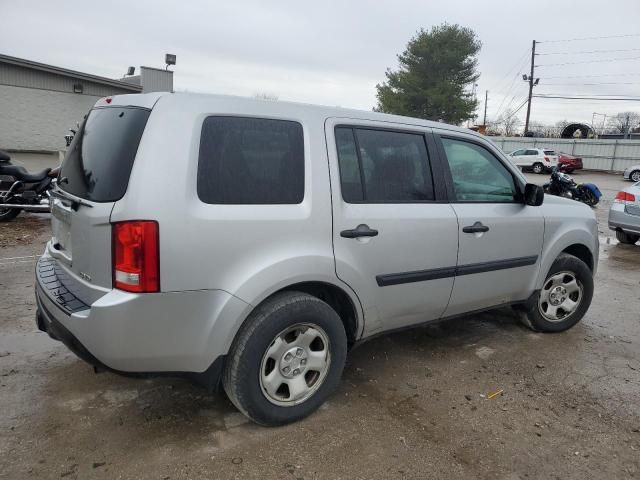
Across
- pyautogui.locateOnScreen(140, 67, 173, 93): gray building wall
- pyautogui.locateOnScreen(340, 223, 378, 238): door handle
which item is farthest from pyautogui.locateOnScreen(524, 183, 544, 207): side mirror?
pyautogui.locateOnScreen(140, 67, 173, 93): gray building wall

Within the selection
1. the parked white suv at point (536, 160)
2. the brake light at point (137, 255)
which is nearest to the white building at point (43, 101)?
the brake light at point (137, 255)

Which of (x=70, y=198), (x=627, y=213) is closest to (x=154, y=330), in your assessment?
(x=70, y=198)

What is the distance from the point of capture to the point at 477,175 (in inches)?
148

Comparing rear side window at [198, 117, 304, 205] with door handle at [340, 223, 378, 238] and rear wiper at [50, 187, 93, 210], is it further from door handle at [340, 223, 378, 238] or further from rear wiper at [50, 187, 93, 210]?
rear wiper at [50, 187, 93, 210]

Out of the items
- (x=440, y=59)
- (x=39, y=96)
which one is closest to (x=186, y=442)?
(x=39, y=96)

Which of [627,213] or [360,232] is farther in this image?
[627,213]

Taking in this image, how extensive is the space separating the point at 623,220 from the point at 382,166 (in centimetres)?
748

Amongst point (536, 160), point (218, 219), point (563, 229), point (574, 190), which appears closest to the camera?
point (218, 219)

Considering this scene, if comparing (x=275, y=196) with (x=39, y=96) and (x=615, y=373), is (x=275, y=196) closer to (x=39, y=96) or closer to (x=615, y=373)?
(x=615, y=373)

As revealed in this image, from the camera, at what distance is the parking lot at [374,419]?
2.54 metres

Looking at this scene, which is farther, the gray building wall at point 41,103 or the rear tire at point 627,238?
the gray building wall at point 41,103

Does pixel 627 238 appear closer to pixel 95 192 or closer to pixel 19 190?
pixel 95 192

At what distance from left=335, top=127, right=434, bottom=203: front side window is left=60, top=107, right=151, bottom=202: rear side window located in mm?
1129

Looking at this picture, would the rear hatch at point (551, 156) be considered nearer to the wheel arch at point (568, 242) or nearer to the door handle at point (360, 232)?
the wheel arch at point (568, 242)
